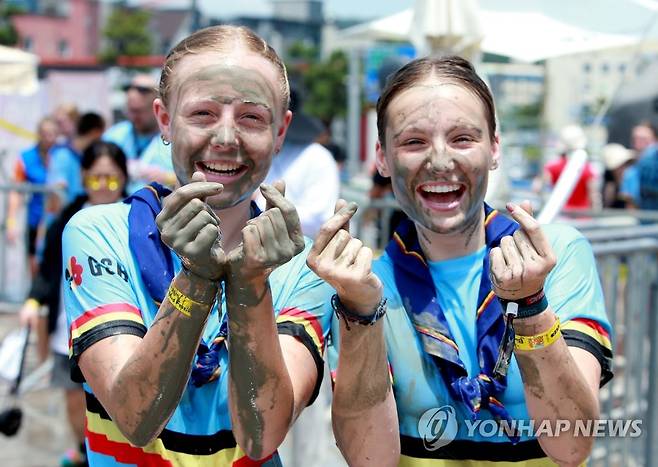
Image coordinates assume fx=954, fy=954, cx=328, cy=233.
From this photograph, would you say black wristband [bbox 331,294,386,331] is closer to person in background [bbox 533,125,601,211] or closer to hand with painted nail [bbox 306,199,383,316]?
hand with painted nail [bbox 306,199,383,316]

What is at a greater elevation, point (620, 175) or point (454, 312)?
point (454, 312)

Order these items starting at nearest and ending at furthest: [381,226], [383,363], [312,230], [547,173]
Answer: [383,363] → [312,230] → [381,226] → [547,173]

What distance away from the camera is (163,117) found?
2164 millimetres

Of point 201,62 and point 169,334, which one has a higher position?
point 201,62

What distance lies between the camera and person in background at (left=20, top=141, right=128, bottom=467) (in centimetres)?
474

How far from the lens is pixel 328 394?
4402 mm

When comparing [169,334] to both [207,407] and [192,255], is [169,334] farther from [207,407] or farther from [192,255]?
[207,407]

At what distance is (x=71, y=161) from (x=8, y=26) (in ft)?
201

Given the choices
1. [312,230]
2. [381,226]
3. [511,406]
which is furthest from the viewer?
[381,226]

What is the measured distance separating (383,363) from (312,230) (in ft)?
11.0

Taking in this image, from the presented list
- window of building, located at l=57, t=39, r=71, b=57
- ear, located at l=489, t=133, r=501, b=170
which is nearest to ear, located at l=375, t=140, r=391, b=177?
ear, located at l=489, t=133, r=501, b=170

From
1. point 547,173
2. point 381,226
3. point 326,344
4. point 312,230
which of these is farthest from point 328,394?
point 547,173

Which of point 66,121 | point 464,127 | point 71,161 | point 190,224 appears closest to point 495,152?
point 464,127

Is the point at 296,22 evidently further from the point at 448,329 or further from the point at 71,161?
the point at 448,329
